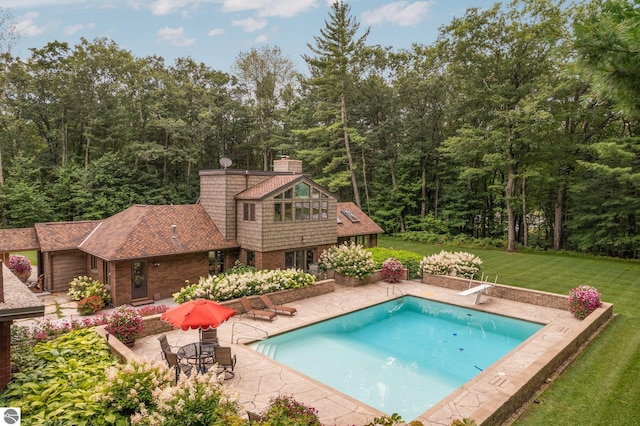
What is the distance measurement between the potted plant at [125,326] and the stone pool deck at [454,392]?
0.50 meters

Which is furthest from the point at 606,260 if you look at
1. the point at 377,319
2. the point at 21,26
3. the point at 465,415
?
the point at 21,26

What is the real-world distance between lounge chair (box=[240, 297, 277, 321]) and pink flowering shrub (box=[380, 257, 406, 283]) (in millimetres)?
7697

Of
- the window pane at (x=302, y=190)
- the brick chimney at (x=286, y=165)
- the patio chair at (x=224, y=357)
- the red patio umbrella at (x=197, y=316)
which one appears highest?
the brick chimney at (x=286, y=165)

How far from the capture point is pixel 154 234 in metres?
17.0

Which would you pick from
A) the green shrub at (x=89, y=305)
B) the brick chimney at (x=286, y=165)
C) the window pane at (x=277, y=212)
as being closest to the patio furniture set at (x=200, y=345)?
the green shrub at (x=89, y=305)

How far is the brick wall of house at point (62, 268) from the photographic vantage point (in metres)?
17.2

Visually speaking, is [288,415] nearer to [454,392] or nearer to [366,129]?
[454,392]

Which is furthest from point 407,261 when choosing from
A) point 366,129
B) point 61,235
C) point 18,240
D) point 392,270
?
point 366,129

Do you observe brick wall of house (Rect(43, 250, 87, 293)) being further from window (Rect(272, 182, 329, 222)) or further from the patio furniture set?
the patio furniture set

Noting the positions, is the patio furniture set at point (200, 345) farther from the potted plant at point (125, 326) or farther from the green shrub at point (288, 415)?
the green shrub at point (288, 415)

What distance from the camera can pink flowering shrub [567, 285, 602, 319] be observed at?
1363cm

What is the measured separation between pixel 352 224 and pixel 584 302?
42.8ft

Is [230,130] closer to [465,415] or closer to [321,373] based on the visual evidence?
[321,373]

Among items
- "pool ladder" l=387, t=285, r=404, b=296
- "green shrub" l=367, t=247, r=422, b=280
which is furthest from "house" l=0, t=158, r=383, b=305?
"pool ladder" l=387, t=285, r=404, b=296
